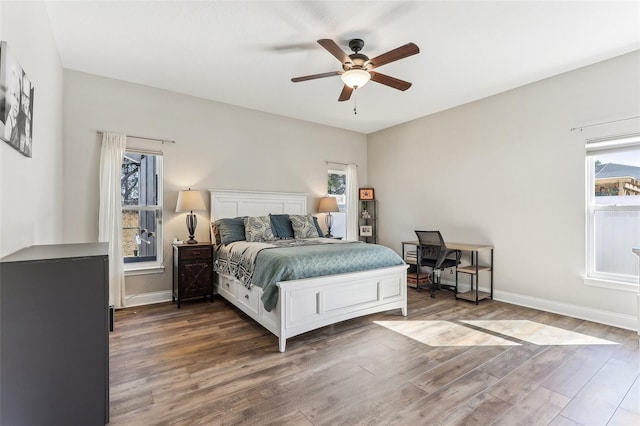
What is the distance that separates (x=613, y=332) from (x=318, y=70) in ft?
13.6

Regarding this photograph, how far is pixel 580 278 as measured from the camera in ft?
11.5

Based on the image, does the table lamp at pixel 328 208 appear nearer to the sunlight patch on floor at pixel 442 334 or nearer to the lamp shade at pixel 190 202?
the lamp shade at pixel 190 202

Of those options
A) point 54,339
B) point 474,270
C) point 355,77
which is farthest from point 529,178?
point 54,339

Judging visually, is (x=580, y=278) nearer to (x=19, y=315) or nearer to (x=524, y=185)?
(x=524, y=185)

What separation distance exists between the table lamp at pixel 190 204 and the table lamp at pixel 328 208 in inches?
82.6

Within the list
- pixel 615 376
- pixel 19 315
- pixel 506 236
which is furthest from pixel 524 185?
pixel 19 315

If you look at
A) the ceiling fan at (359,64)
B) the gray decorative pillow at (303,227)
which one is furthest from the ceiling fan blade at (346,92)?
the gray decorative pillow at (303,227)

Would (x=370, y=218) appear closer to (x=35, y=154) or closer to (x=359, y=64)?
(x=359, y=64)

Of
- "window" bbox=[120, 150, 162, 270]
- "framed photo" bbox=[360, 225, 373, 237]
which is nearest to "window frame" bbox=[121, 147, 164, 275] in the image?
"window" bbox=[120, 150, 162, 270]

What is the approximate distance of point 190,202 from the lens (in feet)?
13.1

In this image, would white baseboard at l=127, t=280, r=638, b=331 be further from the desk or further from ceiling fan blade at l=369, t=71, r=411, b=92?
ceiling fan blade at l=369, t=71, r=411, b=92

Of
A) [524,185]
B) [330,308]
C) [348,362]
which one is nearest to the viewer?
[348,362]

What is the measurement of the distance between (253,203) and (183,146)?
1279mm

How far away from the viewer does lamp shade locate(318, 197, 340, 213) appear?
212 inches
